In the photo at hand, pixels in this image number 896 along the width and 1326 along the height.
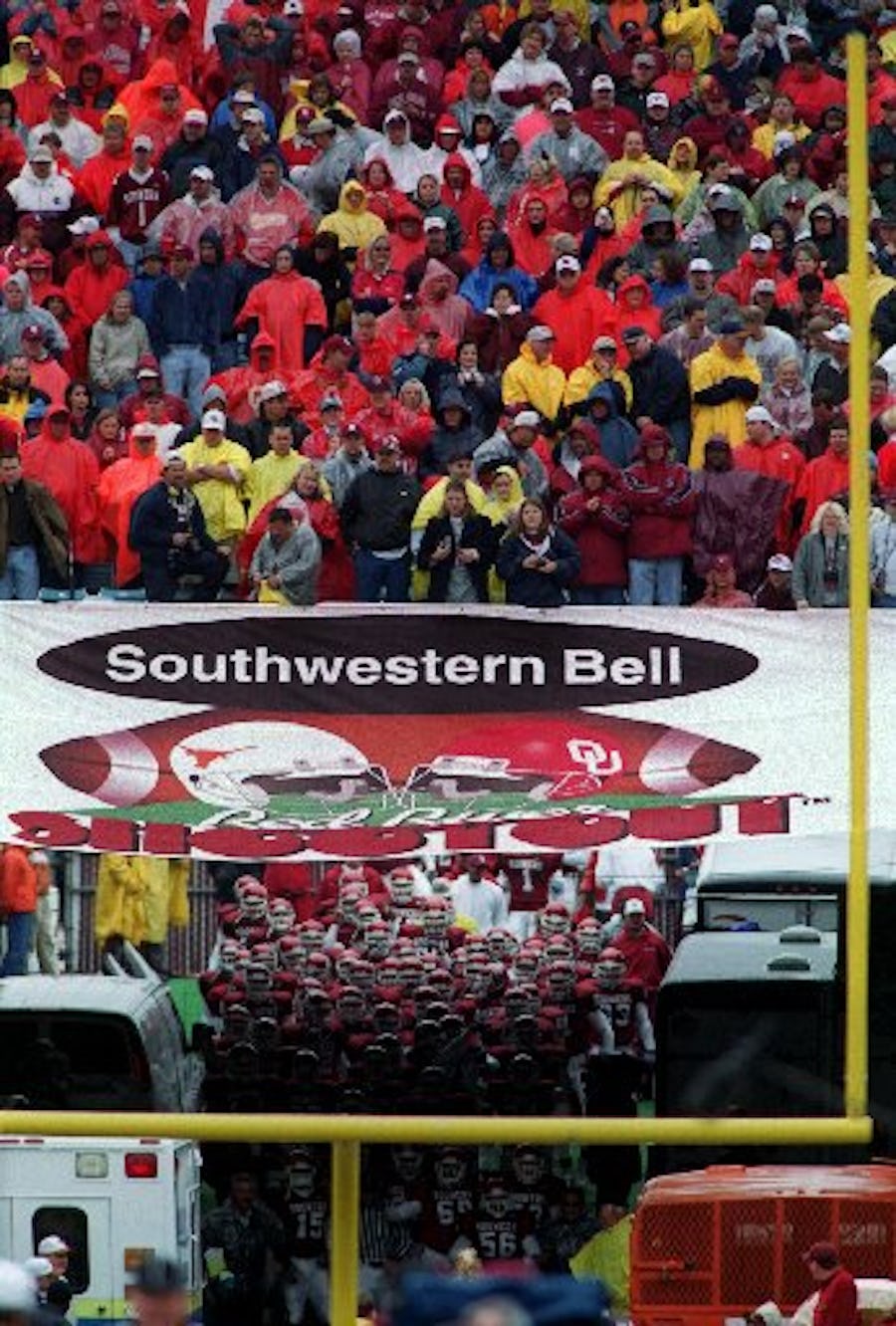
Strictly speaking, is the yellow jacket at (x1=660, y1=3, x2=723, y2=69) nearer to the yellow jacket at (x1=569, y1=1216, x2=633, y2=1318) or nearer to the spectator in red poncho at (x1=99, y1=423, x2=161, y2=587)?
the spectator in red poncho at (x1=99, y1=423, x2=161, y2=587)

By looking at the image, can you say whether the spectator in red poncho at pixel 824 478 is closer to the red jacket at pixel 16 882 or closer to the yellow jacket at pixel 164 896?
the yellow jacket at pixel 164 896

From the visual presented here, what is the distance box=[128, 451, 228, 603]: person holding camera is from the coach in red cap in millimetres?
5457

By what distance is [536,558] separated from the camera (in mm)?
17531

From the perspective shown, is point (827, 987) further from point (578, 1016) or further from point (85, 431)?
point (85, 431)

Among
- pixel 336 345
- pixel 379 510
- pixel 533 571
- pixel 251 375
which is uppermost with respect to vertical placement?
pixel 336 345

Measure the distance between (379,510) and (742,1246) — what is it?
499 centimetres

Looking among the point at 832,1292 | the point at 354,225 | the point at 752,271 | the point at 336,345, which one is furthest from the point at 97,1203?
the point at 354,225

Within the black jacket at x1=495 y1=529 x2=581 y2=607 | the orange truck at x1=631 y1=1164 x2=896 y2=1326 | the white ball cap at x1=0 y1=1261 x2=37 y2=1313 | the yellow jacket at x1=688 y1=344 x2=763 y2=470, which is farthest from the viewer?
the yellow jacket at x1=688 y1=344 x2=763 y2=470

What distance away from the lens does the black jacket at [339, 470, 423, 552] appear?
60.0 ft

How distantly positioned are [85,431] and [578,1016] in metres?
4.49

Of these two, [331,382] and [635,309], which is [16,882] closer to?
[331,382]

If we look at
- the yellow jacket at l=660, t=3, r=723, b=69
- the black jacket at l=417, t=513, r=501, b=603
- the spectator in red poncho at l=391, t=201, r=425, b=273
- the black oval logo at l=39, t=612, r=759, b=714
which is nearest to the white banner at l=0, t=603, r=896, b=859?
the black oval logo at l=39, t=612, r=759, b=714

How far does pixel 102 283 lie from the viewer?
845 inches

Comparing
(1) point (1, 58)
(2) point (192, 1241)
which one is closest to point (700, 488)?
(2) point (192, 1241)
